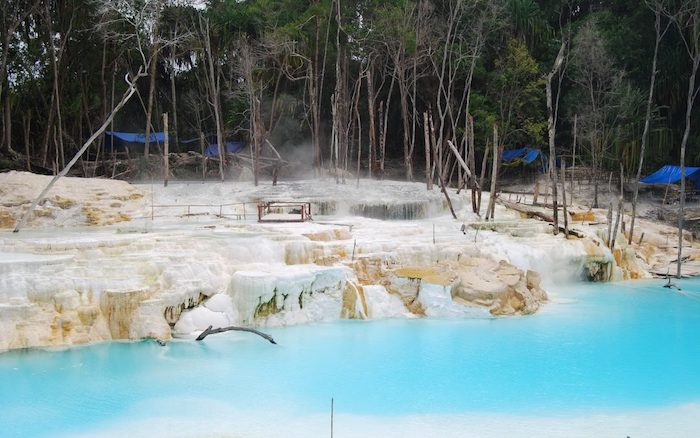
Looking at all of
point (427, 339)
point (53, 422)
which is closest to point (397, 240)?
point (427, 339)

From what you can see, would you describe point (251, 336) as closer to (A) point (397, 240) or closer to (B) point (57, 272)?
(B) point (57, 272)

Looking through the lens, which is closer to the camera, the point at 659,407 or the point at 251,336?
the point at 659,407

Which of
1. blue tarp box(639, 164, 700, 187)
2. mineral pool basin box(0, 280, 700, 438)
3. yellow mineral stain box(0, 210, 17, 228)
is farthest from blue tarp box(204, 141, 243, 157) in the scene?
mineral pool basin box(0, 280, 700, 438)

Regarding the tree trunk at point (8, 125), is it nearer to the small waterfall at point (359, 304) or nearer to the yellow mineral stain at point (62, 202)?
the yellow mineral stain at point (62, 202)

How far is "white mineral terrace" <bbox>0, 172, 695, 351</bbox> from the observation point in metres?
9.70

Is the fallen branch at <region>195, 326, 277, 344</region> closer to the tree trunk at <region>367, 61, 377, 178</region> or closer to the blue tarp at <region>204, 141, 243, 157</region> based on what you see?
the tree trunk at <region>367, 61, 377, 178</region>

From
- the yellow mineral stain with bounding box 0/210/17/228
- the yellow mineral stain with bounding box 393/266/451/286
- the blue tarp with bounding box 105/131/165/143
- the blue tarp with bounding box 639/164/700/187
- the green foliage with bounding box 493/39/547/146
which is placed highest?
the green foliage with bounding box 493/39/547/146

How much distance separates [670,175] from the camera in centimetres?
2302

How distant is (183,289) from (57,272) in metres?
1.71

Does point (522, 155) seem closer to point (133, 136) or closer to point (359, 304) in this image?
point (133, 136)

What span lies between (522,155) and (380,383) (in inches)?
816

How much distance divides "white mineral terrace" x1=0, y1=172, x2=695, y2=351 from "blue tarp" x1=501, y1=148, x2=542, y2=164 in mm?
9543

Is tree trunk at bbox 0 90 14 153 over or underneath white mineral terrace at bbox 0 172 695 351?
over

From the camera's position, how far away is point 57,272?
32.3 feet
